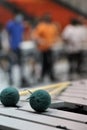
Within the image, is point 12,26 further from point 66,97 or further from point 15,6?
point 66,97

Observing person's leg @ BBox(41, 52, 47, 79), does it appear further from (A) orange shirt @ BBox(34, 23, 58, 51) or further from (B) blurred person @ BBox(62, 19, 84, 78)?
(B) blurred person @ BBox(62, 19, 84, 78)

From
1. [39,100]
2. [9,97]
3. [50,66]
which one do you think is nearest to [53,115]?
[39,100]

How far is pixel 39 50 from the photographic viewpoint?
10445 millimetres

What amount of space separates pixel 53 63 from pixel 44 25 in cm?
133

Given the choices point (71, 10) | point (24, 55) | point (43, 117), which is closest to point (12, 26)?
point (24, 55)

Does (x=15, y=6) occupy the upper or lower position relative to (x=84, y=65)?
upper

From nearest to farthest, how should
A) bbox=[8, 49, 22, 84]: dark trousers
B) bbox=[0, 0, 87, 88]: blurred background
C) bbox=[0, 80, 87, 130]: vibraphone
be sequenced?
bbox=[0, 80, 87, 130]: vibraphone → bbox=[8, 49, 22, 84]: dark trousers → bbox=[0, 0, 87, 88]: blurred background

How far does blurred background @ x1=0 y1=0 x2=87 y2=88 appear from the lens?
10062mm

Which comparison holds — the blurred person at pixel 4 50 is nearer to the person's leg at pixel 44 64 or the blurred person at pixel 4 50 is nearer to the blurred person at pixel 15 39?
the blurred person at pixel 15 39

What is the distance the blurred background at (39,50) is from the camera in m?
10.1

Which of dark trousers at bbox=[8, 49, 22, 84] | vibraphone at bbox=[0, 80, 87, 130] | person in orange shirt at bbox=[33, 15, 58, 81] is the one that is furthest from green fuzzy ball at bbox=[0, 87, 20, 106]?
person in orange shirt at bbox=[33, 15, 58, 81]

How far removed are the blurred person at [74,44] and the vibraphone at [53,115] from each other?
22.2 ft

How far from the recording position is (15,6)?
12.4 meters

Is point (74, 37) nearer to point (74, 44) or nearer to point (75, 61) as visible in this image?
point (74, 44)
